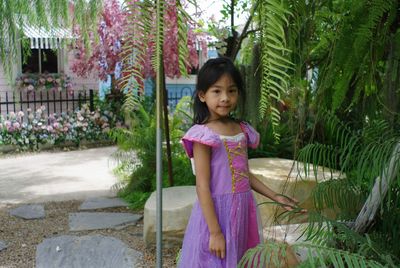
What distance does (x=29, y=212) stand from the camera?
459 cm

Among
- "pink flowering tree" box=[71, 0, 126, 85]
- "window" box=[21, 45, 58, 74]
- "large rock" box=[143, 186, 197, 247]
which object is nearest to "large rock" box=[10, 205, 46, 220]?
"large rock" box=[143, 186, 197, 247]

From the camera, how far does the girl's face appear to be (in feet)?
5.53

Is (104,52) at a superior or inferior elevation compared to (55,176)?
superior

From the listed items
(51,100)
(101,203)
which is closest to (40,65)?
(51,100)

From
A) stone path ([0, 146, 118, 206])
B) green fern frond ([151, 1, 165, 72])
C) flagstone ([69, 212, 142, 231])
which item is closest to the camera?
green fern frond ([151, 1, 165, 72])

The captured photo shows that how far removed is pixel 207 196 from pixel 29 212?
3.36m

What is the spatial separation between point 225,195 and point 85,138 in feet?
25.6

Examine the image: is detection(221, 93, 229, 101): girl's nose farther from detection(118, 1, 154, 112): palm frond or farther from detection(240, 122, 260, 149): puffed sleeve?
detection(118, 1, 154, 112): palm frond

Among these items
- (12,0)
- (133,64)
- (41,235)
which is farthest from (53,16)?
(41,235)

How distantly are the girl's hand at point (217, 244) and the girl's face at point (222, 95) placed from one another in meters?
0.42

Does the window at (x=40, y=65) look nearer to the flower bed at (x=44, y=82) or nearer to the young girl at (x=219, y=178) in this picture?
the flower bed at (x=44, y=82)

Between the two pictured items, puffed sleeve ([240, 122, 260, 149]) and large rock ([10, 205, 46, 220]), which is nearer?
puffed sleeve ([240, 122, 260, 149])

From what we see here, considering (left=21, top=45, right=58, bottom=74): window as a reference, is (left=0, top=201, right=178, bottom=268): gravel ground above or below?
below

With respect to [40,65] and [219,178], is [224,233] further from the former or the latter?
[40,65]
